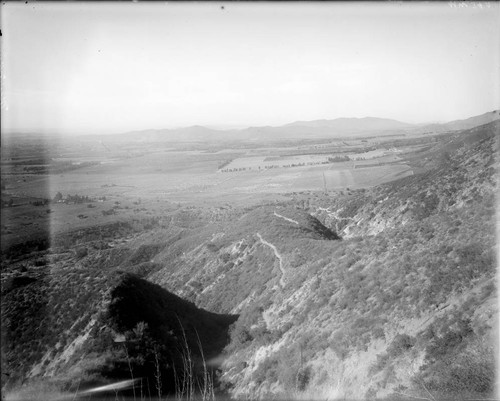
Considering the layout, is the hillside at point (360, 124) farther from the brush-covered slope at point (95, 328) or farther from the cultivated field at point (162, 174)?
the brush-covered slope at point (95, 328)

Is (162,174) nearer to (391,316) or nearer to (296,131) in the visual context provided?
(391,316)

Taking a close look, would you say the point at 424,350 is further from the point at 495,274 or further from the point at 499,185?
the point at 499,185

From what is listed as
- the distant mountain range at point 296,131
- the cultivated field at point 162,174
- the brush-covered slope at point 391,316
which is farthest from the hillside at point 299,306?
the distant mountain range at point 296,131

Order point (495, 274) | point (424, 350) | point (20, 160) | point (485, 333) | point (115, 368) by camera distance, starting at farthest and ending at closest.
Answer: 1. point (20, 160)
2. point (115, 368)
3. point (495, 274)
4. point (424, 350)
5. point (485, 333)

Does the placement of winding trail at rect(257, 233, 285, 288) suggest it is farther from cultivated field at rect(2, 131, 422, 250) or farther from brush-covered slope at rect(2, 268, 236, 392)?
cultivated field at rect(2, 131, 422, 250)

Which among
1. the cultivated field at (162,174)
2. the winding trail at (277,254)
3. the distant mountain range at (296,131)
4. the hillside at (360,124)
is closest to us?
the cultivated field at (162,174)

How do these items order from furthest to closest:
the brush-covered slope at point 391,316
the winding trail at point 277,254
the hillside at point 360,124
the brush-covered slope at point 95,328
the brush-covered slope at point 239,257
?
the hillside at point 360,124
the brush-covered slope at point 239,257
the winding trail at point 277,254
the brush-covered slope at point 95,328
the brush-covered slope at point 391,316

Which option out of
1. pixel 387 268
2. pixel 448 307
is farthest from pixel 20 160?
pixel 448 307

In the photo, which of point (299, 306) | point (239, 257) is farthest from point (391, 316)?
point (239, 257)
